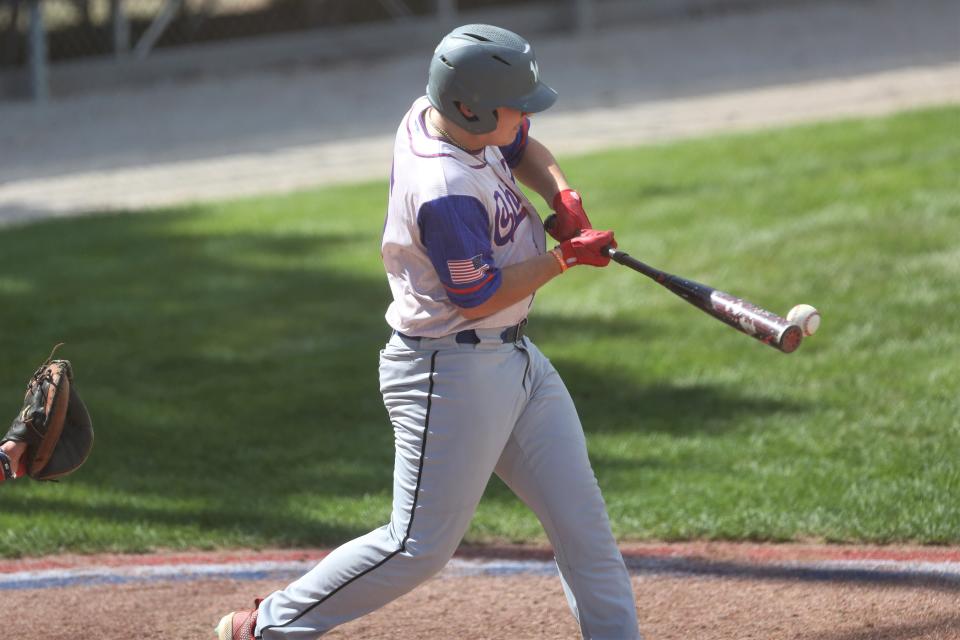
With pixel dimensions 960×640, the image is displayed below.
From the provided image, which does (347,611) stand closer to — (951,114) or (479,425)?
(479,425)

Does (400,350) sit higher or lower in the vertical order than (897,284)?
higher

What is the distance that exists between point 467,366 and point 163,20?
38.0 feet

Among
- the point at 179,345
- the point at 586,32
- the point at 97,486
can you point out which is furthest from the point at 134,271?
the point at 586,32

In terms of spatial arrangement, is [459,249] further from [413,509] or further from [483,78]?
[413,509]

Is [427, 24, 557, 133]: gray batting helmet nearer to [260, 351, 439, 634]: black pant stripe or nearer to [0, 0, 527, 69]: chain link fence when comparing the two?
[260, 351, 439, 634]: black pant stripe

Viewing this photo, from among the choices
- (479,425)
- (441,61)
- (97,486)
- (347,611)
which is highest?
(441,61)

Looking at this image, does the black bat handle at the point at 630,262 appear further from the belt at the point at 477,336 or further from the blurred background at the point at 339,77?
Result: the blurred background at the point at 339,77

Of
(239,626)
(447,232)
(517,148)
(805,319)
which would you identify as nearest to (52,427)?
(239,626)

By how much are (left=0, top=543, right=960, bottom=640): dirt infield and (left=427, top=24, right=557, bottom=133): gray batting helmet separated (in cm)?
169

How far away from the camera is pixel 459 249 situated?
3.46 metres

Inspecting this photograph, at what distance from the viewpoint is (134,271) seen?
30.3 ft

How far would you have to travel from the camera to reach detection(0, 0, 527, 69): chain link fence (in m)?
13.8

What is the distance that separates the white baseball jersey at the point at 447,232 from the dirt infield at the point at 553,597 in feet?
4.13

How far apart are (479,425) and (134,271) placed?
604cm
